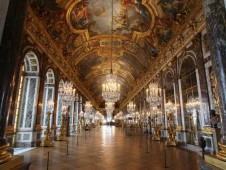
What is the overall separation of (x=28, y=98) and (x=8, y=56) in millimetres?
7566

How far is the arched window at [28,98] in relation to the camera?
29.7 ft

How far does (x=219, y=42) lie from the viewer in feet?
10.7

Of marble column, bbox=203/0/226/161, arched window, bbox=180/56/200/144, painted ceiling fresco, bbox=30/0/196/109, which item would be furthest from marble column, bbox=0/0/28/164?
arched window, bbox=180/56/200/144

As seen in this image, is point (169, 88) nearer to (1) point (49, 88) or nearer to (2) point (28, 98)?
(1) point (49, 88)

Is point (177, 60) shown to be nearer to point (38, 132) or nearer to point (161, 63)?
point (161, 63)

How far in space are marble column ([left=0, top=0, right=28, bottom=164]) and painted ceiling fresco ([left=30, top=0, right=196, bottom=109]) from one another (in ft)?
20.3

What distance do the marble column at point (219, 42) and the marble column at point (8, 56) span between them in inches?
156

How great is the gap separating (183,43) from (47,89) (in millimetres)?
10830

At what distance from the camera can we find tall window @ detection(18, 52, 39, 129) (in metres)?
9.35

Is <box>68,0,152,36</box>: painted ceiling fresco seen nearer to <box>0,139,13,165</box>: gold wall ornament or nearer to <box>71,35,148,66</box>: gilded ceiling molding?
<box>71,35,148,66</box>: gilded ceiling molding

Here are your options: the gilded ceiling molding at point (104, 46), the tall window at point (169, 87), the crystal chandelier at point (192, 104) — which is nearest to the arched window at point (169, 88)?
the tall window at point (169, 87)

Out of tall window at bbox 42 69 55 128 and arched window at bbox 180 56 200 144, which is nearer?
arched window at bbox 180 56 200 144

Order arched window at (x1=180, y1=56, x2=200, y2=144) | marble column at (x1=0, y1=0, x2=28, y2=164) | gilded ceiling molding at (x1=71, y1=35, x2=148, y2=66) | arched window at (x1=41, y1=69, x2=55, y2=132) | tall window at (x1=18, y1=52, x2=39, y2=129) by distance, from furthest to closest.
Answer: gilded ceiling molding at (x1=71, y1=35, x2=148, y2=66), arched window at (x1=41, y1=69, x2=55, y2=132), tall window at (x1=18, y1=52, x2=39, y2=129), arched window at (x1=180, y1=56, x2=200, y2=144), marble column at (x1=0, y1=0, x2=28, y2=164)

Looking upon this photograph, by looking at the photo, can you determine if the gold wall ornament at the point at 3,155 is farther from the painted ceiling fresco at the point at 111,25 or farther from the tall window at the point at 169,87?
the tall window at the point at 169,87
